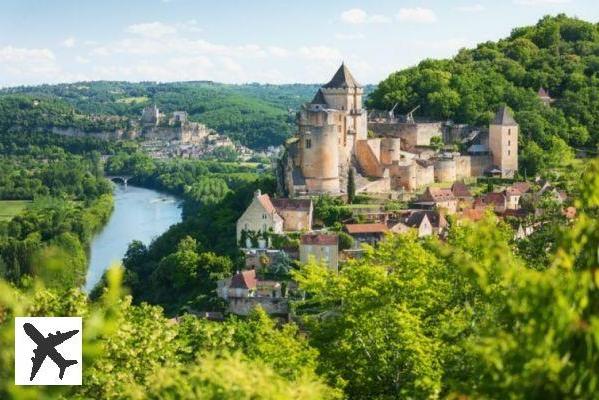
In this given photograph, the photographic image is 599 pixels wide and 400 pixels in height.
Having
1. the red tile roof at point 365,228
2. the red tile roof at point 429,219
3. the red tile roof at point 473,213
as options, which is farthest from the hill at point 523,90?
the red tile roof at point 365,228

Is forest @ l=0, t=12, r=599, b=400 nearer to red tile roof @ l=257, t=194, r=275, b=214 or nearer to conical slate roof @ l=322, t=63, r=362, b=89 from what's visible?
red tile roof @ l=257, t=194, r=275, b=214

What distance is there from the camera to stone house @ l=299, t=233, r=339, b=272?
3328cm

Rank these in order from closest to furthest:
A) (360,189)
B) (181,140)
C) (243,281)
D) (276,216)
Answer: (243,281) < (276,216) < (360,189) < (181,140)

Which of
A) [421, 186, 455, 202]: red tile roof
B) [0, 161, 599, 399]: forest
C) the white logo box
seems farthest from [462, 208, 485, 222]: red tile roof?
the white logo box

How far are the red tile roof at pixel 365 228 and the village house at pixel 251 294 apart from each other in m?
3.83

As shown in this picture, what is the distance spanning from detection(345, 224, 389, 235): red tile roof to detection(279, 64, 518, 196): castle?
4228 millimetres

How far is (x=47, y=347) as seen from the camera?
24.4 feet

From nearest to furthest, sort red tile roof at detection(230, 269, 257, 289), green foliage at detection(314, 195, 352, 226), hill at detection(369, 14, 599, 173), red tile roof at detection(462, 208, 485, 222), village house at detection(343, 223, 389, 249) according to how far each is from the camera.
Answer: red tile roof at detection(230, 269, 257, 289)
village house at detection(343, 223, 389, 249)
red tile roof at detection(462, 208, 485, 222)
green foliage at detection(314, 195, 352, 226)
hill at detection(369, 14, 599, 173)

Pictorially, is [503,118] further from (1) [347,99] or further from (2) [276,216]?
(2) [276,216]

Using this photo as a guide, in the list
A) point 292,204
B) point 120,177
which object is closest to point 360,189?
point 292,204

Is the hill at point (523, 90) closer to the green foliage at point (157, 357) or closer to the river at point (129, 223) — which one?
the river at point (129, 223)

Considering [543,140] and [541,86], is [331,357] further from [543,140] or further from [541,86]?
[541,86]

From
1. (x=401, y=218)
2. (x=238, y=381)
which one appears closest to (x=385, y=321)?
(x=238, y=381)

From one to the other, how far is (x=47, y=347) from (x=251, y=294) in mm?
24982
